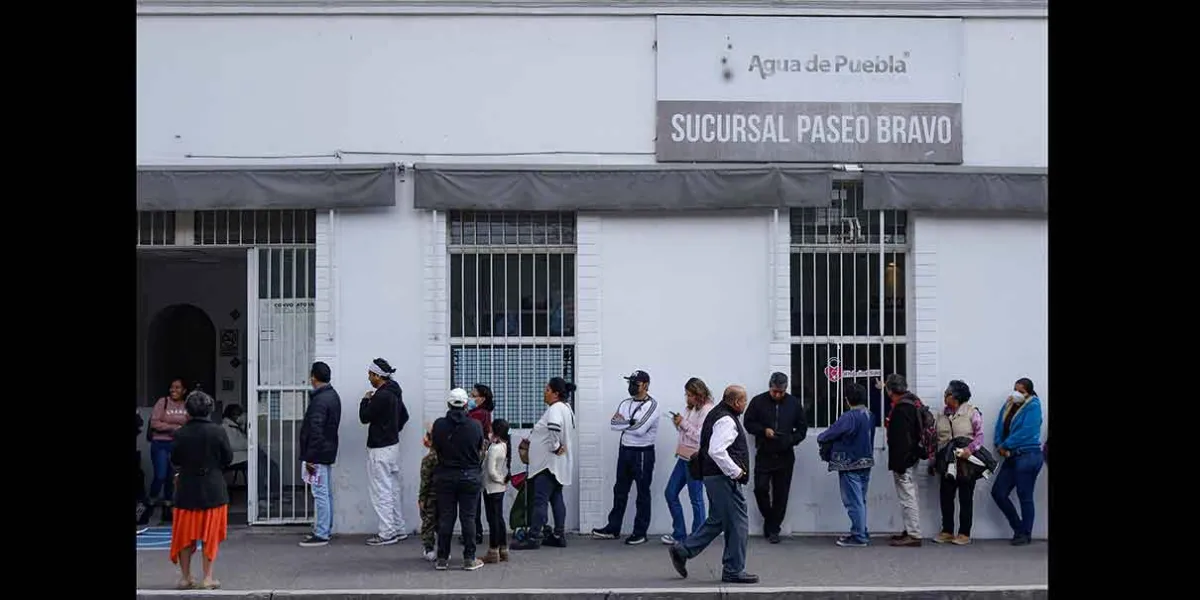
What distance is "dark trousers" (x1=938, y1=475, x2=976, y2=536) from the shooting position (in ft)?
39.4

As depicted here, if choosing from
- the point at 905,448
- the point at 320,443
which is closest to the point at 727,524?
the point at 905,448

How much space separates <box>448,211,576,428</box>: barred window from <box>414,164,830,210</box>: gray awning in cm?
30

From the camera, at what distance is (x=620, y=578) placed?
34.6 ft

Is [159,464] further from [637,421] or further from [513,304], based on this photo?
[637,421]

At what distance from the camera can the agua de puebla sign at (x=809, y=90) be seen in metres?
12.4

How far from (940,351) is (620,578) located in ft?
14.0

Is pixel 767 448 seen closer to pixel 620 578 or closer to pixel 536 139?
pixel 620 578

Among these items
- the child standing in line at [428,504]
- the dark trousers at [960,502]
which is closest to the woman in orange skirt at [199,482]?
the child standing in line at [428,504]

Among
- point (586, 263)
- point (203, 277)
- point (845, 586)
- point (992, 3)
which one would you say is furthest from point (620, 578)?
point (203, 277)

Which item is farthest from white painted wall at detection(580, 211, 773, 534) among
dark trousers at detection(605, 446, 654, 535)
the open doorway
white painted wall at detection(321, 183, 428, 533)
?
the open doorway

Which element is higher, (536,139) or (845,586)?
(536,139)

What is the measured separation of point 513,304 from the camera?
12.6m

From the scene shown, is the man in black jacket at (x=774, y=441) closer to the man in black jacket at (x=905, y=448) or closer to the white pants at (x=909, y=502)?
the man in black jacket at (x=905, y=448)

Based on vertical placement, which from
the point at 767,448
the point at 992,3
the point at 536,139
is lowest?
the point at 767,448
